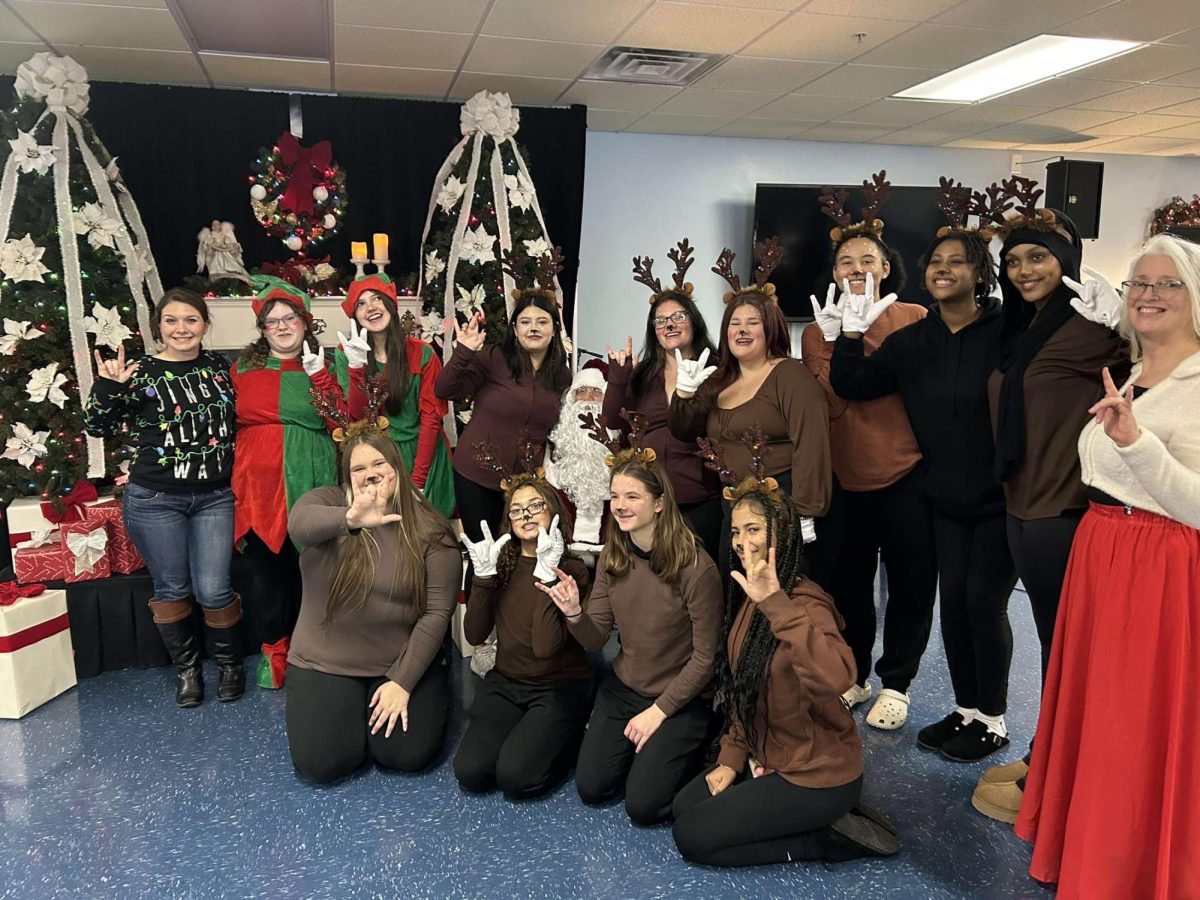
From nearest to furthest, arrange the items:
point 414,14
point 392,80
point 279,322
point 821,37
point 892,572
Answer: point 892,572
point 279,322
point 414,14
point 821,37
point 392,80

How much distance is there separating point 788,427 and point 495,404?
123cm

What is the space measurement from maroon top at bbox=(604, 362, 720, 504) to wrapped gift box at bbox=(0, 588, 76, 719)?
2.32 metres

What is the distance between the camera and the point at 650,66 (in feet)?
15.8

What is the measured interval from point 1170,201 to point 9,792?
9243 mm

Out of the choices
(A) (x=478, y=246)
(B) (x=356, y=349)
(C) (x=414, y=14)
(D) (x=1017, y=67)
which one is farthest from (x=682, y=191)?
(B) (x=356, y=349)

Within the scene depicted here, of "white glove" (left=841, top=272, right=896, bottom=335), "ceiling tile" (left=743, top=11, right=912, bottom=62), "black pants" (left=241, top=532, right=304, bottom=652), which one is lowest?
"black pants" (left=241, top=532, right=304, bottom=652)

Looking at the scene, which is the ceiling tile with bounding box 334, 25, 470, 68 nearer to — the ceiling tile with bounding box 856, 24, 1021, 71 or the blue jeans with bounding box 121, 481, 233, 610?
the ceiling tile with bounding box 856, 24, 1021, 71

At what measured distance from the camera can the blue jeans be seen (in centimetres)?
320

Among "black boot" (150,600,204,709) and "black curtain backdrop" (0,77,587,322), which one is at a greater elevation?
"black curtain backdrop" (0,77,587,322)

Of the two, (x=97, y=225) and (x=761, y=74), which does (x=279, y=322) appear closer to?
(x=97, y=225)

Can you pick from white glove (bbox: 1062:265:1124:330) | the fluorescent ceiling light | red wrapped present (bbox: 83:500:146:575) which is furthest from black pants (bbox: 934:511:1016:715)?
red wrapped present (bbox: 83:500:146:575)

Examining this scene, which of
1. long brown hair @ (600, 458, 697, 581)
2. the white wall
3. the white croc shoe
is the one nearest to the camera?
long brown hair @ (600, 458, 697, 581)

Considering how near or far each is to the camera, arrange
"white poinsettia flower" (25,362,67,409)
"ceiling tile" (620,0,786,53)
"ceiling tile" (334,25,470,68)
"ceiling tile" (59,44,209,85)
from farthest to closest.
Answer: "ceiling tile" (59,44,209,85)
"ceiling tile" (334,25,470,68)
"ceiling tile" (620,0,786,53)
"white poinsettia flower" (25,362,67,409)

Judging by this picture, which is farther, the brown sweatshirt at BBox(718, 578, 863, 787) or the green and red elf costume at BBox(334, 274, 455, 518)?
the green and red elf costume at BBox(334, 274, 455, 518)
